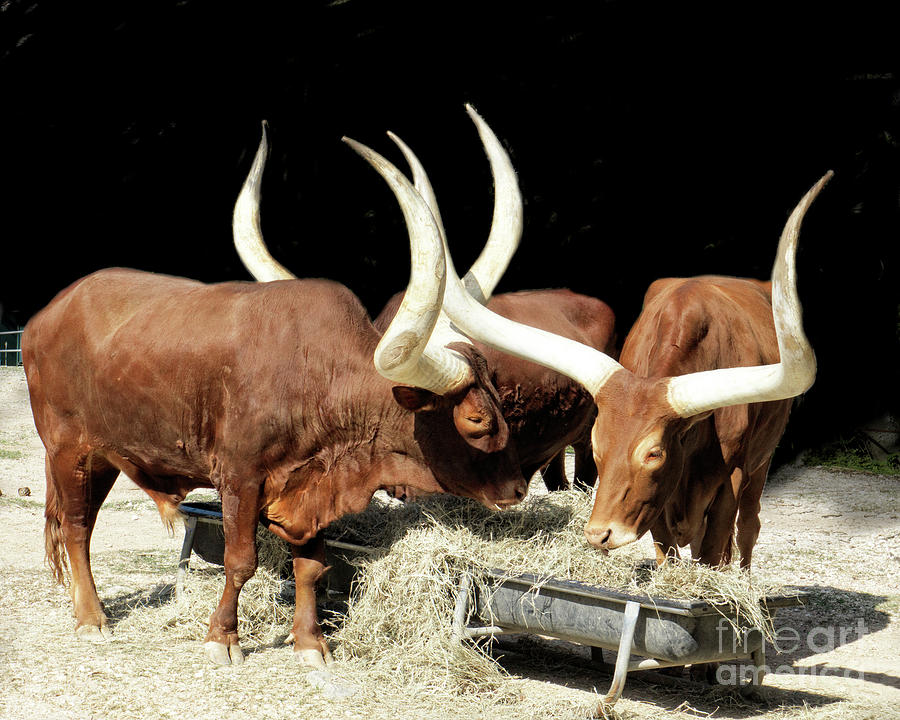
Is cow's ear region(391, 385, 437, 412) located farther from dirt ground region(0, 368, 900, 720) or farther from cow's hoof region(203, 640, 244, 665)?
cow's hoof region(203, 640, 244, 665)

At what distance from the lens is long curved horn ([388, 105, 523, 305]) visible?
527 centimetres

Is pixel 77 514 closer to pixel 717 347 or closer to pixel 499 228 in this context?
pixel 499 228

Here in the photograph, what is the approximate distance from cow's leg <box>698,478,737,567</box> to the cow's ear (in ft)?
4.24

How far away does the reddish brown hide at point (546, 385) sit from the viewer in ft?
18.6

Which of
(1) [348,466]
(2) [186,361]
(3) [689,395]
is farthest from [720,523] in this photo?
(2) [186,361]

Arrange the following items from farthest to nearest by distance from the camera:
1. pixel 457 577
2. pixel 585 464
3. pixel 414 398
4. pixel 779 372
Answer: pixel 585 464 < pixel 414 398 < pixel 457 577 < pixel 779 372

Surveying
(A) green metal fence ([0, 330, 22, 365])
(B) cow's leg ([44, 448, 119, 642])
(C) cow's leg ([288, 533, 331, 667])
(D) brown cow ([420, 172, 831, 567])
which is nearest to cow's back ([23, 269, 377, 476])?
(B) cow's leg ([44, 448, 119, 642])

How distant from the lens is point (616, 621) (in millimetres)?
4004

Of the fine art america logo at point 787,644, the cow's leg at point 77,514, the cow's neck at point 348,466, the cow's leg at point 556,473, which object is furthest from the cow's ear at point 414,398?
the cow's leg at point 556,473

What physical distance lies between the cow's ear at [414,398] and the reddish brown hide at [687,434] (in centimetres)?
76

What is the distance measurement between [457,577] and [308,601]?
740 mm

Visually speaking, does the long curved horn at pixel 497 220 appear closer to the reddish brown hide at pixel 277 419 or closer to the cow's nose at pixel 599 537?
the reddish brown hide at pixel 277 419

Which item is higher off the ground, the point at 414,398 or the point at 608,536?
the point at 414,398

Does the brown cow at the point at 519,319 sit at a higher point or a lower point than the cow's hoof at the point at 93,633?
higher
